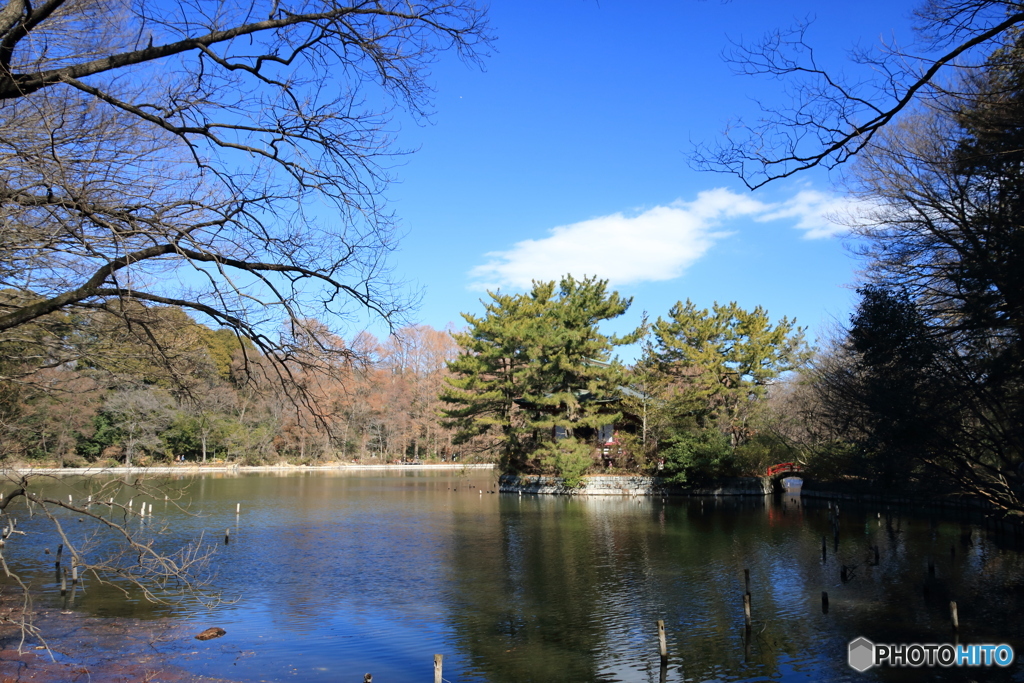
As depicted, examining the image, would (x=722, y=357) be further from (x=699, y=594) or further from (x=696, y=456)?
(x=699, y=594)

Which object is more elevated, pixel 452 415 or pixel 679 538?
pixel 452 415

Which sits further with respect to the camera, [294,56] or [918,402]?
[918,402]

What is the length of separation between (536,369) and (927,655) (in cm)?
2492

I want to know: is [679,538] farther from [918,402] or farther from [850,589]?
[918,402]

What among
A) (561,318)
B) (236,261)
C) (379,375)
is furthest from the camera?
(561,318)

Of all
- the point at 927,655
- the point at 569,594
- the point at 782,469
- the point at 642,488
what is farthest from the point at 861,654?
the point at 782,469

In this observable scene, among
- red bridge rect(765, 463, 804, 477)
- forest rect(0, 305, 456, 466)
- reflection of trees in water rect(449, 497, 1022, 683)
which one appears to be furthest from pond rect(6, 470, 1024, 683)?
red bridge rect(765, 463, 804, 477)

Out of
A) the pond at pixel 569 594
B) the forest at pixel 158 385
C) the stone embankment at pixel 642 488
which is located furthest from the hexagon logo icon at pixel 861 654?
the stone embankment at pixel 642 488

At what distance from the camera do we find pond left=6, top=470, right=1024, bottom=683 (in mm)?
9961

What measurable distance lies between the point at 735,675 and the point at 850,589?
20.9ft

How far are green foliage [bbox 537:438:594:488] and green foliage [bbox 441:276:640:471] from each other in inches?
36.3

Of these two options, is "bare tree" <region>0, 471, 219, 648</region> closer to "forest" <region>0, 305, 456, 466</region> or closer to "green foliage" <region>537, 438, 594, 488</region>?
"forest" <region>0, 305, 456, 466</region>

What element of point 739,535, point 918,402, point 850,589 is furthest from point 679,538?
point 918,402

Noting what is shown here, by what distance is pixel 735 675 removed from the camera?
9422 millimetres
